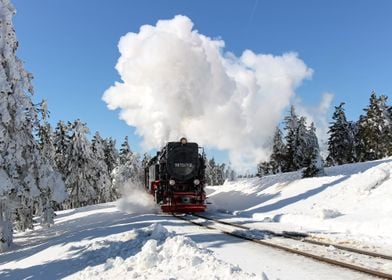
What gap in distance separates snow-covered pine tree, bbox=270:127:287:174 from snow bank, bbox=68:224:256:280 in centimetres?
5224

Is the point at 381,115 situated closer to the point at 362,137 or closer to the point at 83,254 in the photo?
the point at 362,137

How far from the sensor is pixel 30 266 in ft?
39.0

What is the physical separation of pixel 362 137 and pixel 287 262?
51.5 meters

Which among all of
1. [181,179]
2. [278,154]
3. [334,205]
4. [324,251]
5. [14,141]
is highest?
[278,154]

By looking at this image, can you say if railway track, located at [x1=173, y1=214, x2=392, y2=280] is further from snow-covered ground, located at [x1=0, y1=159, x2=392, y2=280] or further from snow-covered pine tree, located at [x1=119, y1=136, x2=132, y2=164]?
snow-covered pine tree, located at [x1=119, y1=136, x2=132, y2=164]

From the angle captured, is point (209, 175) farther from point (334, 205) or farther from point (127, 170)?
point (334, 205)

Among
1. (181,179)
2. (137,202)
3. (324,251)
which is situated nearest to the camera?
(324,251)

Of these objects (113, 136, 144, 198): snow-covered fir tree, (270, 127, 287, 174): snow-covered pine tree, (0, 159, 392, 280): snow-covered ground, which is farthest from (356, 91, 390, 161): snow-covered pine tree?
(0, 159, 392, 280): snow-covered ground

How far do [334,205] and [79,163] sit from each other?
33.7m

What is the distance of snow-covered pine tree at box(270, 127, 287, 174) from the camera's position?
63094mm

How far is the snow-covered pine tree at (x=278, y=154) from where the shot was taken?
6309cm

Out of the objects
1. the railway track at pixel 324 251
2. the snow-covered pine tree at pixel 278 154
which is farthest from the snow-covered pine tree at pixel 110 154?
the railway track at pixel 324 251

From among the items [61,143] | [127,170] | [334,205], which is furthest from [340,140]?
[334,205]

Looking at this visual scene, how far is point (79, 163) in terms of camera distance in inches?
1831
